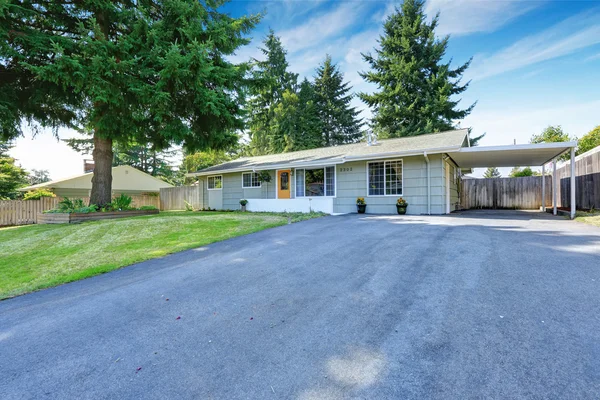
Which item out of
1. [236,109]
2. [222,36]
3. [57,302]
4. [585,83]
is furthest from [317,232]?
[585,83]

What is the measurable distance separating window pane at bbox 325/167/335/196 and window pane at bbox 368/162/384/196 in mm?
1670

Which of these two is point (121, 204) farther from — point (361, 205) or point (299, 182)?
point (361, 205)

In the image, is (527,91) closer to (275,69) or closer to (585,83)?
(585,83)

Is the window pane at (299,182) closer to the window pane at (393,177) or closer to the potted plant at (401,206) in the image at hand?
the window pane at (393,177)

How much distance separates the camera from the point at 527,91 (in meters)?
12.5

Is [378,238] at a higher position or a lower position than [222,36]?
lower

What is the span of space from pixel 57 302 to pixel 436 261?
5.06 m

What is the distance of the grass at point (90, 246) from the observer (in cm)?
463

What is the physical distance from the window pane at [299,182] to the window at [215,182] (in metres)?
5.70

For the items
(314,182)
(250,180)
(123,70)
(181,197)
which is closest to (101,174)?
(123,70)

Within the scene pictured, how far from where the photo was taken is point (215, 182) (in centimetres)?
1695

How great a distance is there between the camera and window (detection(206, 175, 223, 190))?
1664 centimetres

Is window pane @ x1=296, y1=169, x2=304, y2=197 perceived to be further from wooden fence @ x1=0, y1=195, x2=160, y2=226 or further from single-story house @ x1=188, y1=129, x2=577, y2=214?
wooden fence @ x1=0, y1=195, x2=160, y2=226

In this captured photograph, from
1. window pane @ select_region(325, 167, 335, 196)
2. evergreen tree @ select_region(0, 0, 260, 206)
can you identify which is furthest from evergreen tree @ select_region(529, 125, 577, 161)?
evergreen tree @ select_region(0, 0, 260, 206)
